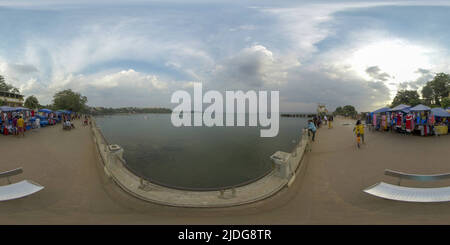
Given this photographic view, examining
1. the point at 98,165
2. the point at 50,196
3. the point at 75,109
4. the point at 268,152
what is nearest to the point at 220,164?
the point at 268,152

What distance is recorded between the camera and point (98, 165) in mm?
5785

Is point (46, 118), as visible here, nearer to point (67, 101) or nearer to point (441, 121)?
point (441, 121)

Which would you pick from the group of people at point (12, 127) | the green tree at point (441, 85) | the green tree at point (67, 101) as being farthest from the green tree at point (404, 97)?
the green tree at point (67, 101)

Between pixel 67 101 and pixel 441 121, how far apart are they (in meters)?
64.3

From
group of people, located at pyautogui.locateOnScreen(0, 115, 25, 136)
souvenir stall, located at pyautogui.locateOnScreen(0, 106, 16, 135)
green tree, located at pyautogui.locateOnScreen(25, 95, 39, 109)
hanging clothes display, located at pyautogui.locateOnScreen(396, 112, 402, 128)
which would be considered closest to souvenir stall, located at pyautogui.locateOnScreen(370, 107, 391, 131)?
hanging clothes display, located at pyautogui.locateOnScreen(396, 112, 402, 128)

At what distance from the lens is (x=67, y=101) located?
142ft

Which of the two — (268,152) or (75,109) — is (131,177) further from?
(75,109)

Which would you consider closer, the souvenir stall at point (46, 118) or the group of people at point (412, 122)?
the group of people at point (412, 122)

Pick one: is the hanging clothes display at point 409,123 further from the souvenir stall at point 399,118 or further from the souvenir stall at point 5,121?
the souvenir stall at point 5,121

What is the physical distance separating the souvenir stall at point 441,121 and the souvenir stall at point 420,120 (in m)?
0.27

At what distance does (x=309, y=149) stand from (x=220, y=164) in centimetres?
429

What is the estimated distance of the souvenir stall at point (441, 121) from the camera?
936cm

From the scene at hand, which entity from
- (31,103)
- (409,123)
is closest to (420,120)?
(409,123)

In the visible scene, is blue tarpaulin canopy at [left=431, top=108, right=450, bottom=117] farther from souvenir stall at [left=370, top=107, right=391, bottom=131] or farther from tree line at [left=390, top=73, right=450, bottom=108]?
tree line at [left=390, top=73, right=450, bottom=108]
